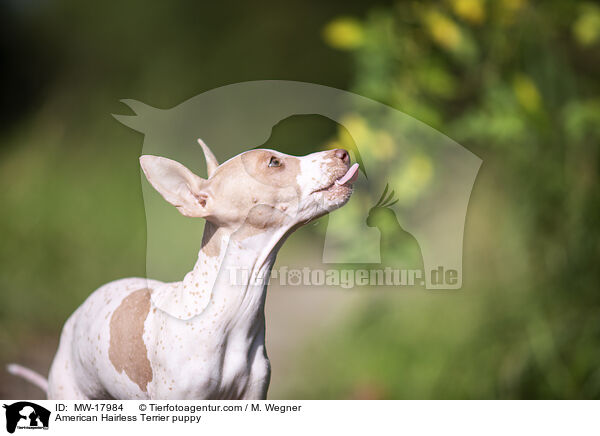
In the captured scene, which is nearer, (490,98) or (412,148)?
(412,148)

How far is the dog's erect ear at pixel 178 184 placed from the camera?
2.44 feet

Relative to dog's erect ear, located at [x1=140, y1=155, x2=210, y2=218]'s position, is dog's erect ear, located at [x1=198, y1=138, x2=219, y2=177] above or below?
above

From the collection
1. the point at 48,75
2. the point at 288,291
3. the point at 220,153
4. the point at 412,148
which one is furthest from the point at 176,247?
the point at 48,75

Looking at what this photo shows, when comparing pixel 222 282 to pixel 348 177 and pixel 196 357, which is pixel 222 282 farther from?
pixel 348 177

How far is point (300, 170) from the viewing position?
78 centimetres

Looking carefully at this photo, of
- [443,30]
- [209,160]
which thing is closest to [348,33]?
[443,30]

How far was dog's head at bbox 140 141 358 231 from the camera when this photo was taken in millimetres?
762

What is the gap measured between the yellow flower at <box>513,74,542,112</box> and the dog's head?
102cm

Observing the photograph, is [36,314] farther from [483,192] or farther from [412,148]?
[483,192]

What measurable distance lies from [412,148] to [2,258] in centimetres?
137

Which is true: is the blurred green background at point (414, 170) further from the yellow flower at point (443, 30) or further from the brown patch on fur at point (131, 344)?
the brown patch on fur at point (131, 344)
